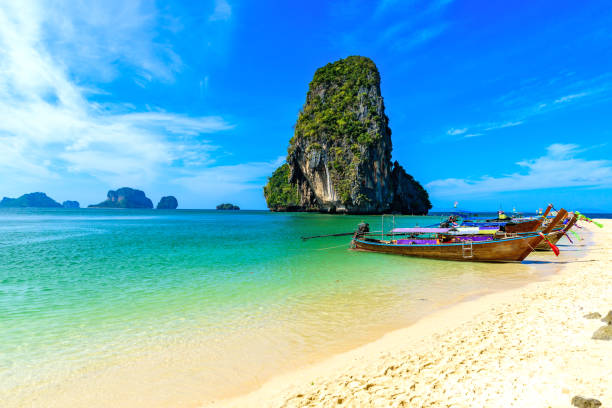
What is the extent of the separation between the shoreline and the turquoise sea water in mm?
546

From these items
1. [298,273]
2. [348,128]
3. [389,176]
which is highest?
[348,128]

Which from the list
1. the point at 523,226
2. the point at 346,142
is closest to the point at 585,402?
the point at 523,226

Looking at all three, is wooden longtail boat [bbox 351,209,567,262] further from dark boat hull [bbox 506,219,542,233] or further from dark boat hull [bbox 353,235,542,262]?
dark boat hull [bbox 506,219,542,233]

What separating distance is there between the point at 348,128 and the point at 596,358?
69.9m

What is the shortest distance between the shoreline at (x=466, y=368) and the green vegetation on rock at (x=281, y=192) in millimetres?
84595

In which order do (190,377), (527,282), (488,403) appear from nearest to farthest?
(488,403)
(190,377)
(527,282)

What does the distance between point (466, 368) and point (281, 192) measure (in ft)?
335

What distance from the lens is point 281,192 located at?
344 ft

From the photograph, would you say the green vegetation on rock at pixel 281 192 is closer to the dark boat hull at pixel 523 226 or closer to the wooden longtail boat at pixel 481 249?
the dark boat hull at pixel 523 226

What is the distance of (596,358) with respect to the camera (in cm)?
378

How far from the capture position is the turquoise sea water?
4309 millimetres

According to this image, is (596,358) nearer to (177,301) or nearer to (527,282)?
(527,282)

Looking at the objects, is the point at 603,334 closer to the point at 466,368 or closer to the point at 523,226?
the point at 466,368

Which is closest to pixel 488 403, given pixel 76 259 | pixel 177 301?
pixel 177 301
